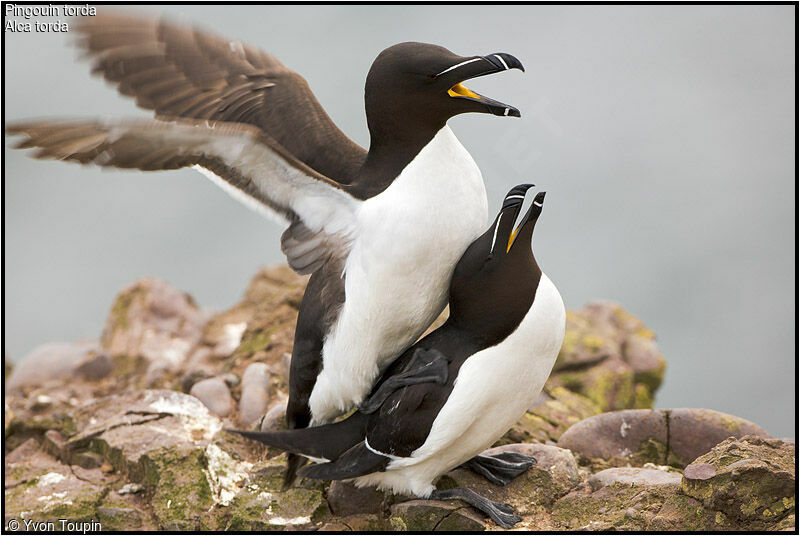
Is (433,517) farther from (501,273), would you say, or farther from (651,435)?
(651,435)

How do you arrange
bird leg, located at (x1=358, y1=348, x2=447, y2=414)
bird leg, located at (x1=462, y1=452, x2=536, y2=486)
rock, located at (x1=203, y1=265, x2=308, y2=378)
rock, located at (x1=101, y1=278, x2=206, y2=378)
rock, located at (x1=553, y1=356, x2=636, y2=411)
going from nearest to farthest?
bird leg, located at (x1=358, y1=348, x2=447, y2=414)
bird leg, located at (x1=462, y1=452, x2=536, y2=486)
rock, located at (x1=203, y1=265, x2=308, y2=378)
rock, located at (x1=553, y1=356, x2=636, y2=411)
rock, located at (x1=101, y1=278, x2=206, y2=378)

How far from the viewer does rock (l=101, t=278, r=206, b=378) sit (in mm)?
9809

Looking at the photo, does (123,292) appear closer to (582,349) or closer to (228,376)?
(228,376)

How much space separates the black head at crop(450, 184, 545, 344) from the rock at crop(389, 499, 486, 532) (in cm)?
116

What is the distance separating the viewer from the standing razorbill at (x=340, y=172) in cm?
509

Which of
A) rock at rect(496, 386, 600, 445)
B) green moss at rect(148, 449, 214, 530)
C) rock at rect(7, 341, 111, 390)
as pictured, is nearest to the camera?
green moss at rect(148, 449, 214, 530)

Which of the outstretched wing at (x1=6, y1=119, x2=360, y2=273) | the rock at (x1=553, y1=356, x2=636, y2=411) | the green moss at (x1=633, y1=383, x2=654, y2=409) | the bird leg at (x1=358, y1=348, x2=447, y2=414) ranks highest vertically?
the outstretched wing at (x1=6, y1=119, x2=360, y2=273)

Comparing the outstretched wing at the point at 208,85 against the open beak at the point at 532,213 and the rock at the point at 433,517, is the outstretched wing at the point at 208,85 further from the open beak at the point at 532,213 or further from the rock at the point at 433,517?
the rock at the point at 433,517

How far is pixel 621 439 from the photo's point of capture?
22.2 ft

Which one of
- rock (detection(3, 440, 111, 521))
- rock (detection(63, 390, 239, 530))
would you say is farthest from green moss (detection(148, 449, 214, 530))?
rock (detection(3, 440, 111, 521))

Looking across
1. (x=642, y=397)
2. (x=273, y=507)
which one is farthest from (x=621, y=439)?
(x=642, y=397)

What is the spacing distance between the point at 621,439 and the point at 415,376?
2181 millimetres

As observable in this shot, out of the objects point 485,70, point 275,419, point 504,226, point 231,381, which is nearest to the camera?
point 485,70

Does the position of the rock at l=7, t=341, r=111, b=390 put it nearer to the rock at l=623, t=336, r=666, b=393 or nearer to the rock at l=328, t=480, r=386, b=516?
the rock at l=328, t=480, r=386, b=516
